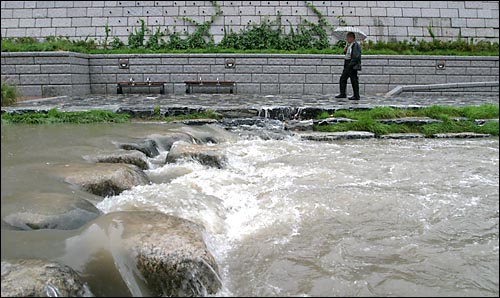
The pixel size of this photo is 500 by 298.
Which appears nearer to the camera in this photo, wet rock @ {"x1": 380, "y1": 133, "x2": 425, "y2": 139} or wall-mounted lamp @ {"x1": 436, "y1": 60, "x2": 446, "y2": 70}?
wet rock @ {"x1": 380, "y1": 133, "x2": 425, "y2": 139}

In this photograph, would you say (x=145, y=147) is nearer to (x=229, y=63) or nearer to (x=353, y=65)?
(x=353, y=65)

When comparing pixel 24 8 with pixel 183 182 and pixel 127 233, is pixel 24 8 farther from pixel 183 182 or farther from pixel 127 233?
pixel 127 233

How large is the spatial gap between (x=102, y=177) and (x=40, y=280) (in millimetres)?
2118

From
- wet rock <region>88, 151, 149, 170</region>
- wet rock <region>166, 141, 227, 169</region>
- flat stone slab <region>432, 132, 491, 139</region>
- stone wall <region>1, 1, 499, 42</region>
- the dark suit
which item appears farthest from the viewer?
stone wall <region>1, 1, 499, 42</region>

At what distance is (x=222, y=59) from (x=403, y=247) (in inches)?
457

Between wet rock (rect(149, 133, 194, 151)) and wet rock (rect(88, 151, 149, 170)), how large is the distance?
107 cm

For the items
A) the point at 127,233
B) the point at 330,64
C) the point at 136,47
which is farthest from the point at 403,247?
the point at 136,47

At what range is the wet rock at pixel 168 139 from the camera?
691 cm

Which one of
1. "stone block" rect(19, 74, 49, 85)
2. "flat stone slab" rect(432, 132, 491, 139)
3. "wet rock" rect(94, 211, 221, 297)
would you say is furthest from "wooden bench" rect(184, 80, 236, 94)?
"wet rock" rect(94, 211, 221, 297)

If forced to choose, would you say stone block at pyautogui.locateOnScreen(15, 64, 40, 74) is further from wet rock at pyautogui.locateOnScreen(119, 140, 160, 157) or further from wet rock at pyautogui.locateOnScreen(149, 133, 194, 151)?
wet rock at pyautogui.locateOnScreen(119, 140, 160, 157)

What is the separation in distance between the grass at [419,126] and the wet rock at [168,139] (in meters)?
2.72

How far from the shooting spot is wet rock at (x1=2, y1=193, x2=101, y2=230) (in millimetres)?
3207

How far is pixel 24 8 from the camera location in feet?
52.8

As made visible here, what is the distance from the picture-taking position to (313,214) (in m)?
4.19
